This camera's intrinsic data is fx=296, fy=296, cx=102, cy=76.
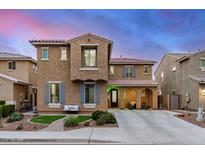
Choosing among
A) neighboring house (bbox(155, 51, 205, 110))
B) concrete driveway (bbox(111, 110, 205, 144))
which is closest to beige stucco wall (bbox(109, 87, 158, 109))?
neighboring house (bbox(155, 51, 205, 110))

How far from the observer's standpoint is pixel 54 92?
2381 centimetres

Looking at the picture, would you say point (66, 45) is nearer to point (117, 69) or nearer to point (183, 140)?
point (117, 69)

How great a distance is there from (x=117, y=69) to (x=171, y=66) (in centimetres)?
700

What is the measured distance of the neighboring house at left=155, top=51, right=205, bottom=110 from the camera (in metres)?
27.2

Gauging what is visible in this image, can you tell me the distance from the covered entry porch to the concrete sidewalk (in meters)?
16.4

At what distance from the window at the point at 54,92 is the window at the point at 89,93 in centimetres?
225

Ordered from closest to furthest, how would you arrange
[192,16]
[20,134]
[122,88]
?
[20,134], [122,88], [192,16]

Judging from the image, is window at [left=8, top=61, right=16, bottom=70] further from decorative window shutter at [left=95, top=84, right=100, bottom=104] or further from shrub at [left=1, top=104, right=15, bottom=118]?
decorative window shutter at [left=95, top=84, right=100, bottom=104]

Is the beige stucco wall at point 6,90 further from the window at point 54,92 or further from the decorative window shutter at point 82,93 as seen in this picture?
the decorative window shutter at point 82,93

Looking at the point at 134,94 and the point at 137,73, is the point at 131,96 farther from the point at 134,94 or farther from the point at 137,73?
the point at 137,73

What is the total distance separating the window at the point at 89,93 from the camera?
23.6 metres

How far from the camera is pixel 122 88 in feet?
102

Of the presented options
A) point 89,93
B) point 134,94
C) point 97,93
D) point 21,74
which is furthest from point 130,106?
point 21,74

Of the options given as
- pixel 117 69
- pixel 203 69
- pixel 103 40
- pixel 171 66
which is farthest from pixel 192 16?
pixel 103 40
